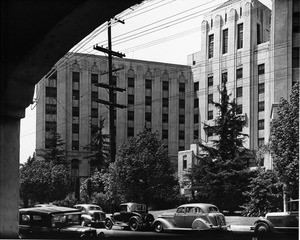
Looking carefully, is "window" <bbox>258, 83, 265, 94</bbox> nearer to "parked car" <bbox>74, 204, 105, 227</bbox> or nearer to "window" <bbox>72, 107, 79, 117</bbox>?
"window" <bbox>72, 107, 79, 117</bbox>

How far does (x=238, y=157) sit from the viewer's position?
20500mm

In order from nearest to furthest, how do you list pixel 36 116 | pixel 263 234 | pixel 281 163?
pixel 36 116 < pixel 263 234 < pixel 281 163

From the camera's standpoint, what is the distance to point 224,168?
19078 millimetres

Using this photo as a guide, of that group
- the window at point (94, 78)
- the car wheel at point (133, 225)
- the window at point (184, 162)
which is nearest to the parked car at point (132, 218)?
the car wheel at point (133, 225)

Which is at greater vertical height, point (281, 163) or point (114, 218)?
point (281, 163)

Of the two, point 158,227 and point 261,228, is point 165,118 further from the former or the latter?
point 261,228

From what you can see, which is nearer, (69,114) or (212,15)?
(212,15)

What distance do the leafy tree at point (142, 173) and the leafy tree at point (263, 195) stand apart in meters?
4.59

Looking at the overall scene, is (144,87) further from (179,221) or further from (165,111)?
(179,221)

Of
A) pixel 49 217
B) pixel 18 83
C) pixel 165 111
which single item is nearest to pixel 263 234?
pixel 165 111

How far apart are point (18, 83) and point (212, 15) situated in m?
7.10

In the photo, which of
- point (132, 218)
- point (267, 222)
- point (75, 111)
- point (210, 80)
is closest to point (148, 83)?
point (210, 80)

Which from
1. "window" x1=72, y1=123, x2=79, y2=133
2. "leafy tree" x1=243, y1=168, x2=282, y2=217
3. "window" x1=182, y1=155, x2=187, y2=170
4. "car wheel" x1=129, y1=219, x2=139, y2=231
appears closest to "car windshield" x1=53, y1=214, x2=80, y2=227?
"window" x1=72, y1=123, x2=79, y2=133

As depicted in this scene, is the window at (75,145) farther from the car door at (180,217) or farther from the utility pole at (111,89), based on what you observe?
the car door at (180,217)
